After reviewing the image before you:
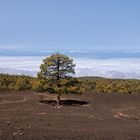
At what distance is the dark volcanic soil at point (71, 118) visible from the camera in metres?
31.8

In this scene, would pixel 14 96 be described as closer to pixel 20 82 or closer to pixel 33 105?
pixel 33 105

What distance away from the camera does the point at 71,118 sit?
1750 inches

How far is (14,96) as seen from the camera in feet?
219

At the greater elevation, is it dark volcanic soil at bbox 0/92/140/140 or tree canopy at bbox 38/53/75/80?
tree canopy at bbox 38/53/75/80

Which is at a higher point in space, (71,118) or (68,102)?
(68,102)

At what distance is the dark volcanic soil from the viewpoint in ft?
104

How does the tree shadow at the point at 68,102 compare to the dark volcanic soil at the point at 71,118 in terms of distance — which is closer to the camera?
the dark volcanic soil at the point at 71,118

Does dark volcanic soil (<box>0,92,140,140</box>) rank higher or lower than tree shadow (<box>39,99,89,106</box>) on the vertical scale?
lower

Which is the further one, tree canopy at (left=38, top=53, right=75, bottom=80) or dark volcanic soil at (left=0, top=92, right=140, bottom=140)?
tree canopy at (left=38, top=53, right=75, bottom=80)

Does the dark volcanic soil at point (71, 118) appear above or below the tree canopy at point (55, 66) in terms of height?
below

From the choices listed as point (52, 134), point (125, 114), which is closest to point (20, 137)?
point (52, 134)

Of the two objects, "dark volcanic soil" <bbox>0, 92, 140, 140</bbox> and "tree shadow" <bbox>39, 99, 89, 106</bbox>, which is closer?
"dark volcanic soil" <bbox>0, 92, 140, 140</bbox>

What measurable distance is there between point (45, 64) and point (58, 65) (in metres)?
1.73

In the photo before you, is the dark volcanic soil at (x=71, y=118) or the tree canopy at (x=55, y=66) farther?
the tree canopy at (x=55, y=66)
